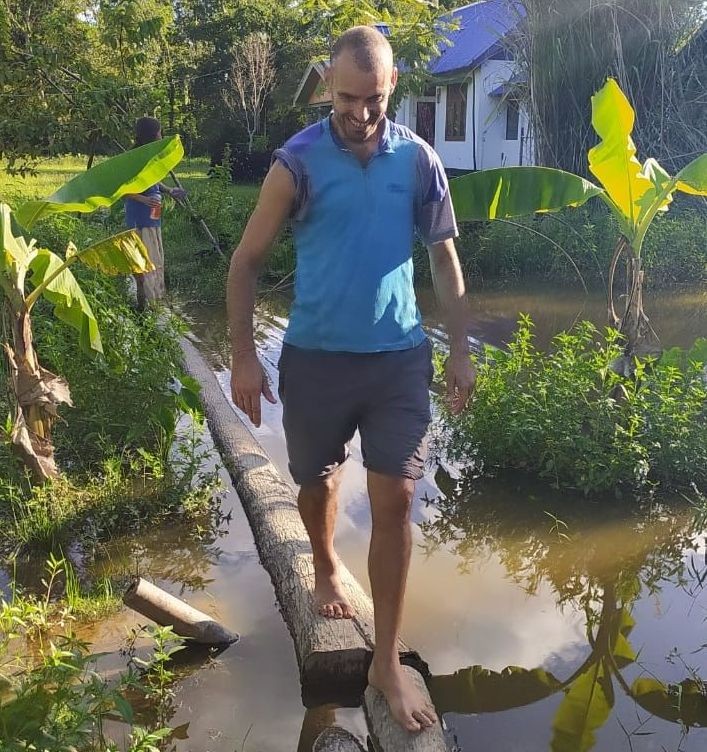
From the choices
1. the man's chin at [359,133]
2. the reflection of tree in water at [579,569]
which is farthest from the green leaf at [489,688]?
the man's chin at [359,133]

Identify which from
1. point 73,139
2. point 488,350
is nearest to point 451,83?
point 73,139

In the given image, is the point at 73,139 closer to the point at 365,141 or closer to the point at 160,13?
the point at 160,13

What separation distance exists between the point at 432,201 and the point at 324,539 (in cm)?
131

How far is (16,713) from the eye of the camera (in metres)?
2.17

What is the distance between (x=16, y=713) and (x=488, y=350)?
3.73 metres

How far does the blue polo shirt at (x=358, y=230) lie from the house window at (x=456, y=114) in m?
19.8

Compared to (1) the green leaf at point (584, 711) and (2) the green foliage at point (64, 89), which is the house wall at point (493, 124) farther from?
(1) the green leaf at point (584, 711)

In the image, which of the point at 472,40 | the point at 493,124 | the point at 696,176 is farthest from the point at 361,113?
the point at 472,40

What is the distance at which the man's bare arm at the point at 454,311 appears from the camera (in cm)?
263

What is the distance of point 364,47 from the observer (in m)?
2.30

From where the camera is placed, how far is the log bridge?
2.53 meters

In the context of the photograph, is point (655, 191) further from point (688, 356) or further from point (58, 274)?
point (58, 274)

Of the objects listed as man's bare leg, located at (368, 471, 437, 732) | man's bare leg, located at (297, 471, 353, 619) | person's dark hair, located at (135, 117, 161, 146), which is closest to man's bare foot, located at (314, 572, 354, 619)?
man's bare leg, located at (297, 471, 353, 619)

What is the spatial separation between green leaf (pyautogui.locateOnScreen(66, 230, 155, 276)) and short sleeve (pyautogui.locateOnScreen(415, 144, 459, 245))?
1.90 meters
